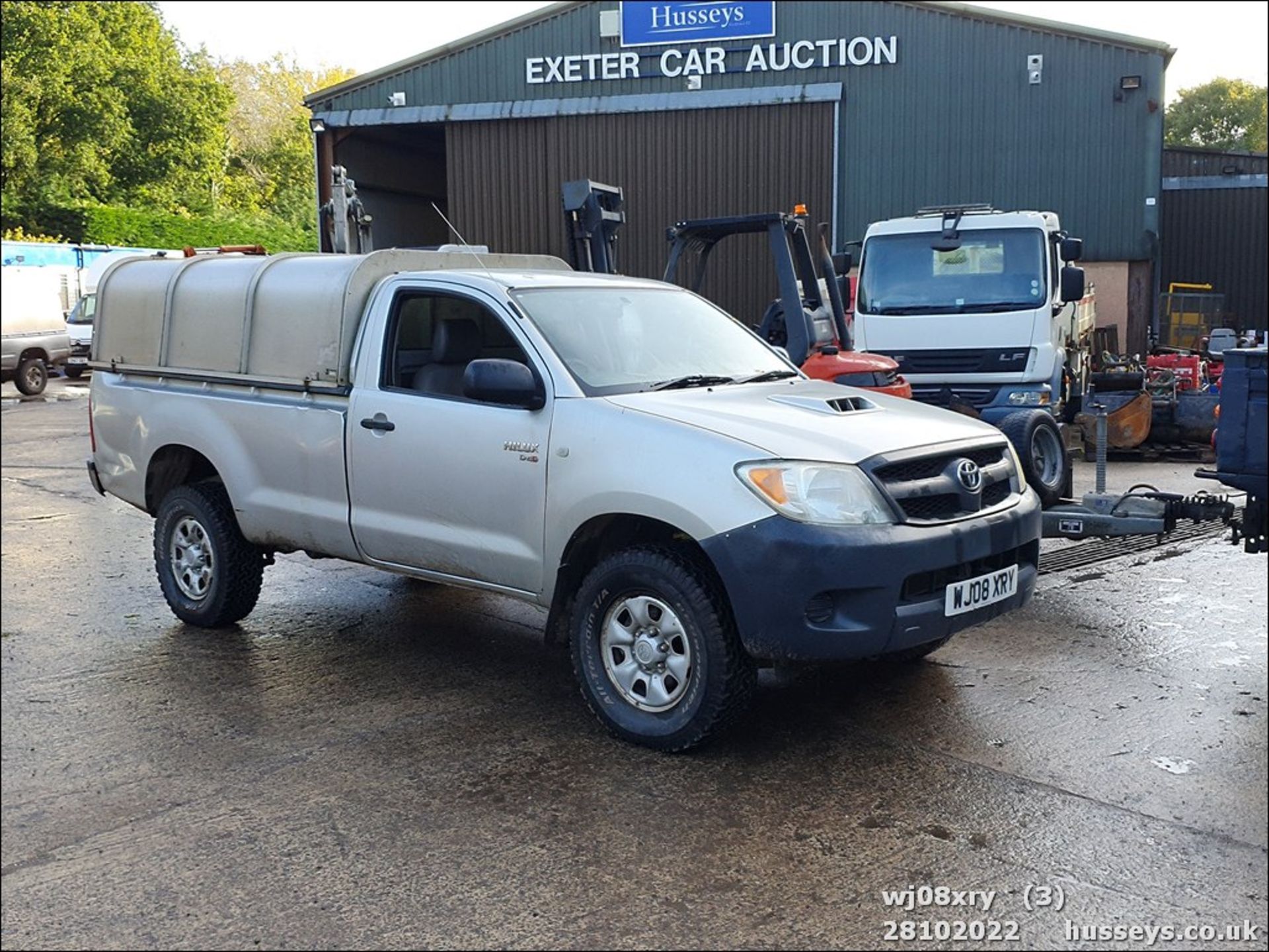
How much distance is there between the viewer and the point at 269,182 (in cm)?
3528

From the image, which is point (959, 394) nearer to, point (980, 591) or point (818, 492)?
point (980, 591)

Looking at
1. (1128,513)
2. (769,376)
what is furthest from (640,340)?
(1128,513)

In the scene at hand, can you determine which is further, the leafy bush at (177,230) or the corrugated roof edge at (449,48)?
the corrugated roof edge at (449,48)

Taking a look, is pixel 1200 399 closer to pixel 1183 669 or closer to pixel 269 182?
pixel 1183 669

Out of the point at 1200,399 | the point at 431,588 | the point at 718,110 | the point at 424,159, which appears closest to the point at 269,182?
the point at 424,159

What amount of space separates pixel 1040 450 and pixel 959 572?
2966 millimetres

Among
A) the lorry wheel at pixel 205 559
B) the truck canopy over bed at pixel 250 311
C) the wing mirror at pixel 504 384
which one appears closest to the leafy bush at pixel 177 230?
the truck canopy over bed at pixel 250 311

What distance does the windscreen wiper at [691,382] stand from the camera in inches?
218

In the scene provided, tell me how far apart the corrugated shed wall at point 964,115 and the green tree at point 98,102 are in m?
16.9

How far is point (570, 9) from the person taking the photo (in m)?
22.8

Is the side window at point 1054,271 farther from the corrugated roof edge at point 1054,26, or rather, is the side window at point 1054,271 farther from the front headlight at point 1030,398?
the corrugated roof edge at point 1054,26

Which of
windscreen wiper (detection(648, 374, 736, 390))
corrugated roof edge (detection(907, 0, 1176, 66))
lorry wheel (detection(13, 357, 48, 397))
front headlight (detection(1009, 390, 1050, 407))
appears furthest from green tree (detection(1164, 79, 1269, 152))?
windscreen wiper (detection(648, 374, 736, 390))

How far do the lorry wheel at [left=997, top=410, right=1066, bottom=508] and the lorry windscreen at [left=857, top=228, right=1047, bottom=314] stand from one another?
16.5 feet

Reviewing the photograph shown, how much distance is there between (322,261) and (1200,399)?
1105 centimetres
